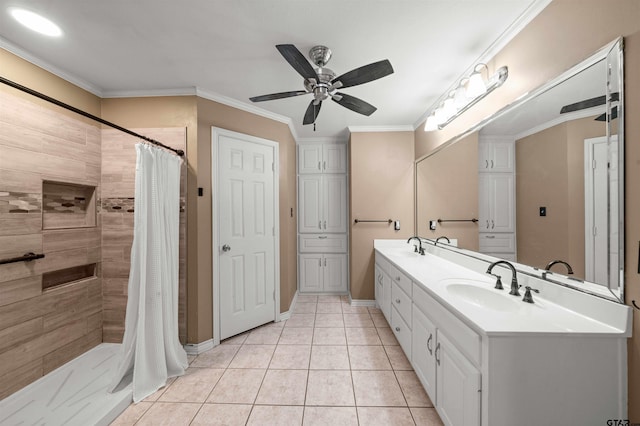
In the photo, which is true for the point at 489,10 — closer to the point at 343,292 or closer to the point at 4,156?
the point at 4,156

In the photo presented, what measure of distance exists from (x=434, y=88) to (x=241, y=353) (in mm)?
3097

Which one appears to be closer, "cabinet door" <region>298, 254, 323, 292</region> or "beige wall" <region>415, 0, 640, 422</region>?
"beige wall" <region>415, 0, 640, 422</region>

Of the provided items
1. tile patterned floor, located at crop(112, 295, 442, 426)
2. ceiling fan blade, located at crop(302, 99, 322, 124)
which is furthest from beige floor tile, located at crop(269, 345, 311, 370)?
ceiling fan blade, located at crop(302, 99, 322, 124)

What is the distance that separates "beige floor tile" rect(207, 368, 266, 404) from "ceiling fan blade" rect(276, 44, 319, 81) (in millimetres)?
2234

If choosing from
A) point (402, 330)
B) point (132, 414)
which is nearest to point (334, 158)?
point (402, 330)

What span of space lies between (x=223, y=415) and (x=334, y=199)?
111 inches

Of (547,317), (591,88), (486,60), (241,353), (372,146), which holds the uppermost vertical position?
(486,60)

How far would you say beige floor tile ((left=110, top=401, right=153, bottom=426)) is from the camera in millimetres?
1514

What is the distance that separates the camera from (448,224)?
2.42 meters

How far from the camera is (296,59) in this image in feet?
4.58

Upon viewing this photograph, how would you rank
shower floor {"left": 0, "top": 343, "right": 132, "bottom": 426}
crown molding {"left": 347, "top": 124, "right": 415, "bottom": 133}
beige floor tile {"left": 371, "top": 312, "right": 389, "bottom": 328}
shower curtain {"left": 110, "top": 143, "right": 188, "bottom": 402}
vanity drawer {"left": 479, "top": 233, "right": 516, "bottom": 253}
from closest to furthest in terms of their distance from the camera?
shower floor {"left": 0, "top": 343, "right": 132, "bottom": 426}, vanity drawer {"left": 479, "top": 233, "right": 516, "bottom": 253}, shower curtain {"left": 110, "top": 143, "right": 188, "bottom": 402}, beige floor tile {"left": 371, "top": 312, "right": 389, "bottom": 328}, crown molding {"left": 347, "top": 124, "right": 415, "bottom": 133}

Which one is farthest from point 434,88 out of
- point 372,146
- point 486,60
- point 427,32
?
point 372,146

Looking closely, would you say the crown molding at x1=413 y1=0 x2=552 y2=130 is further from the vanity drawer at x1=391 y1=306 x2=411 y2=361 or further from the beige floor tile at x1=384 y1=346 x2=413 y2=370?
the beige floor tile at x1=384 y1=346 x2=413 y2=370

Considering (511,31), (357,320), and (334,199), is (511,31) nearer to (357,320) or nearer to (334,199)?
(334,199)
